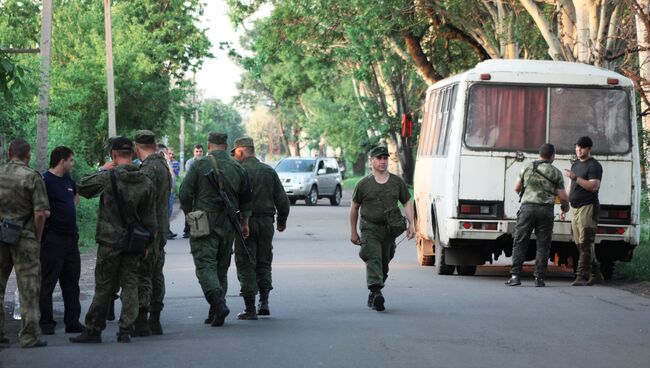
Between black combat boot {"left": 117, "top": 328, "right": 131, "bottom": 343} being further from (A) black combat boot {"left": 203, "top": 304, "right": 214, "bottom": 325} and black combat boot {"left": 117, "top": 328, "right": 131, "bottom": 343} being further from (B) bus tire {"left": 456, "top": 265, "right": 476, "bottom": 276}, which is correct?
(B) bus tire {"left": 456, "top": 265, "right": 476, "bottom": 276}

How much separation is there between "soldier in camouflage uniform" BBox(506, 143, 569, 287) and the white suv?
27.0 metres

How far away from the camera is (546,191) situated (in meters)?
16.1

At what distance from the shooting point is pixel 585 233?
53.8 feet

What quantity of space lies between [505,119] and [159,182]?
6.81 m

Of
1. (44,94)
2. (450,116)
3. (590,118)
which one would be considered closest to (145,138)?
(450,116)

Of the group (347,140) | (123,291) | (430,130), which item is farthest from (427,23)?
(347,140)

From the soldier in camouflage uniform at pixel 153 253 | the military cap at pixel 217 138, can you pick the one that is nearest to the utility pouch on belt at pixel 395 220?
the military cap at pixel 217 138

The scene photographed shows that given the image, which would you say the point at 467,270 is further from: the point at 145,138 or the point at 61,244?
the point at 61,244

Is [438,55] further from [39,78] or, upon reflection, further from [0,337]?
[0,337]

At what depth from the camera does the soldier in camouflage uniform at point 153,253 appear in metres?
11.1

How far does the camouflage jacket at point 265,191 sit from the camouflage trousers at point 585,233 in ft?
16.5

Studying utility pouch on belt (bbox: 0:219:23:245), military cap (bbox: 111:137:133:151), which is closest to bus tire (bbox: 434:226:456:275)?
military cap (bbox: 111:137:133:151)

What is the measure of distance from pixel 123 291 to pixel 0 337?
1032 millimetres

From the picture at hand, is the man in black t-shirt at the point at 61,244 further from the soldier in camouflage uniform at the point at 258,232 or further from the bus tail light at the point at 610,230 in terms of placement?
the bus tail light at the point at 610,230
